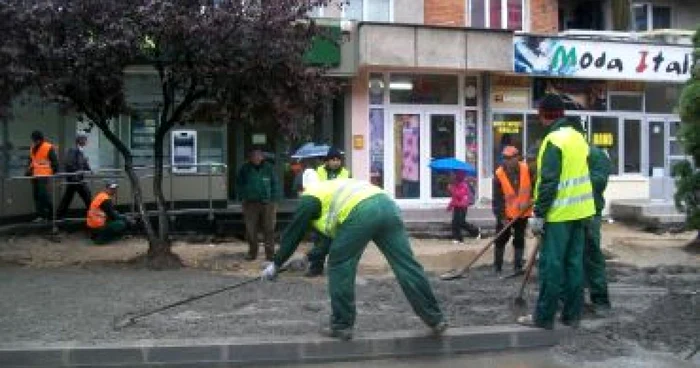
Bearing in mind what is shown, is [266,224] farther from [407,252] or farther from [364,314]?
[407,252]

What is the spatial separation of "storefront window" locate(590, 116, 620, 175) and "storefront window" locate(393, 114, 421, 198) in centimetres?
479

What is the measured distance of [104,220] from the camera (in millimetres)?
15852

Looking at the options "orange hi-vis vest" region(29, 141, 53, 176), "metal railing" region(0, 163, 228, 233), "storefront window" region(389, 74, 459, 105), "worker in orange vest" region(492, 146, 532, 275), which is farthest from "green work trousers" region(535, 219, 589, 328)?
"storefront window" region(389, 74, 459, 105)

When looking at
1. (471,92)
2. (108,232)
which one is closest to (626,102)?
(471,92)

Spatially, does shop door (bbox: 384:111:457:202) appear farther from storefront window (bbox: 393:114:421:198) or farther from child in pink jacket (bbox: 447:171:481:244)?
child in pink jacket (bbox: 447:171:481:244)

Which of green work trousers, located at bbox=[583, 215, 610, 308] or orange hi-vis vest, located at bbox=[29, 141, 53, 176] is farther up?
orange hi-vis vest, located at bbox=[29, 141, 53, 176]

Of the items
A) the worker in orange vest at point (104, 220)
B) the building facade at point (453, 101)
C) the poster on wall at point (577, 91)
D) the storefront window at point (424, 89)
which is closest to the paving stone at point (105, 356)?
the worker in orange vest at point (104, 220)

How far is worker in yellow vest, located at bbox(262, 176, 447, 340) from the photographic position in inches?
297

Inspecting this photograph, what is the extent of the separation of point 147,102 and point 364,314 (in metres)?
10.3

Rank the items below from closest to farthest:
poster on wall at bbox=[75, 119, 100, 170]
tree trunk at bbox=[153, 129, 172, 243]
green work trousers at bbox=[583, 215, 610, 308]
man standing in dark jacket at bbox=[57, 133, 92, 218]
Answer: green work trousers at bbox=[583, 215, 610, 308]
tree trunk at bbox=[153, 129, 172, 243]
man standing in dark jacket at bbox=[57, 133, 92, 218]
poster on wall at bbox=[75, 119, 100, 170]

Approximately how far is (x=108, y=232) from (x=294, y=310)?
745 cm

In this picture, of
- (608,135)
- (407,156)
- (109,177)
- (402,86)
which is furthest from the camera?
(608,135)

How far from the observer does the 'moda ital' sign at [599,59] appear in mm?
21328

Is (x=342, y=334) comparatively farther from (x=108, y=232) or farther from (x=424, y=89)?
A: (x=424, y=89)
